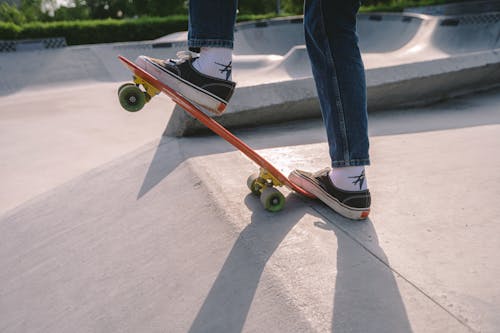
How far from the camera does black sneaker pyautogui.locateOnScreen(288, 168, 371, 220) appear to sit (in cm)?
180

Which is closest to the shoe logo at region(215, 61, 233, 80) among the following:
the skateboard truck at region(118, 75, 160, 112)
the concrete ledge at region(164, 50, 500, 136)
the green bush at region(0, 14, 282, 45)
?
the skateboard truck at region(118, 75, 160, 112)

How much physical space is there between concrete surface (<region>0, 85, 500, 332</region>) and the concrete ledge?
0.67 m

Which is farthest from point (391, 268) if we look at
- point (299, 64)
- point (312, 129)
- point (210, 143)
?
point (299, 64)

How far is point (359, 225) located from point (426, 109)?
11.3 ft

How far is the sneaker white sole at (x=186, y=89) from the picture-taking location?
6.15 ft

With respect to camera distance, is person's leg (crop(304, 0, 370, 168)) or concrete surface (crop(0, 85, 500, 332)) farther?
person's leg (crop(304, 0, 370, 168))

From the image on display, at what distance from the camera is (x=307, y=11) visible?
1698mm

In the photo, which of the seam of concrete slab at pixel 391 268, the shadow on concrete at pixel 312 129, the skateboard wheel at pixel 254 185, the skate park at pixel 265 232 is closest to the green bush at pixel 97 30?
the skate park at pixel 265 232

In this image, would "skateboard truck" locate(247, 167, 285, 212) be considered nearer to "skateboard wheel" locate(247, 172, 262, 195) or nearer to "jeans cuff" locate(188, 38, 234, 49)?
"skateboard wheel" locate(247, 172, 262, 195)

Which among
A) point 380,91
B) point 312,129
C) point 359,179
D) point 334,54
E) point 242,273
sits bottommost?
point 312,129

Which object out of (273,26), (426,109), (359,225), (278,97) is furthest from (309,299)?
(273,26)

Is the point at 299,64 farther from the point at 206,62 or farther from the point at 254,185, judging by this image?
the point at 206,62

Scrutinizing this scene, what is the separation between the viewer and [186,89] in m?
1.89

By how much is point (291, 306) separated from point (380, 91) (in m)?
3.48
